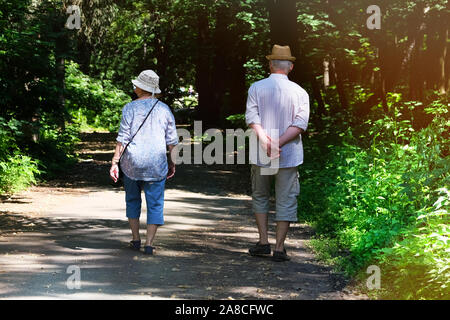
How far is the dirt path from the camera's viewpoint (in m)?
6.36

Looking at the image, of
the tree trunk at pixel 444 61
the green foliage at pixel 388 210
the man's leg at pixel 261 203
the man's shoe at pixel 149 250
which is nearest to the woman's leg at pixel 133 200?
the man's shoe at pixel 149 250

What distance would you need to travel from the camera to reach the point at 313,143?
1548 centimetres

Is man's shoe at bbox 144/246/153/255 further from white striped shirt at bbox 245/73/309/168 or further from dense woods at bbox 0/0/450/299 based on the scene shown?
dense woods at bbox 0/0/450/299

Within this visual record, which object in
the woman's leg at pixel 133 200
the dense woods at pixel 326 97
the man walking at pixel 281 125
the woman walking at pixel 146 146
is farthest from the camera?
the woman's leg at pixel 133 200

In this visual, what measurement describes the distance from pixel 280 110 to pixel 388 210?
1.79m

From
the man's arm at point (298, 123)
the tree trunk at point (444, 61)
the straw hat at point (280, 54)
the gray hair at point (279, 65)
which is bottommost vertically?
the man's arm at point (298, 123)

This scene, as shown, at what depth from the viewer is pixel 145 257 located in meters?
7.80

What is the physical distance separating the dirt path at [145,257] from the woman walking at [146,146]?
25.0 inches

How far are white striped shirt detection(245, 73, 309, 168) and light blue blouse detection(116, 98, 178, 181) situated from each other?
3.31 ft

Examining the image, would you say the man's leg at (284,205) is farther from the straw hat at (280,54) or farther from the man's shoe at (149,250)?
the man's shoe at (149,250)

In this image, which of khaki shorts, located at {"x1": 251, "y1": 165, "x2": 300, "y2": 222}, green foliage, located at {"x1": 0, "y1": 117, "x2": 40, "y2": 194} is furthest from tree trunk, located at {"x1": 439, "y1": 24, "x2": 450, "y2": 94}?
khaki shorts, located at {"x1": 251, "y1": 165, "x2": 300, "y2": 222}

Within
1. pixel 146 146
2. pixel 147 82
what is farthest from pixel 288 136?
pixel 147 82

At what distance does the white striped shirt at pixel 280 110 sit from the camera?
770cm
